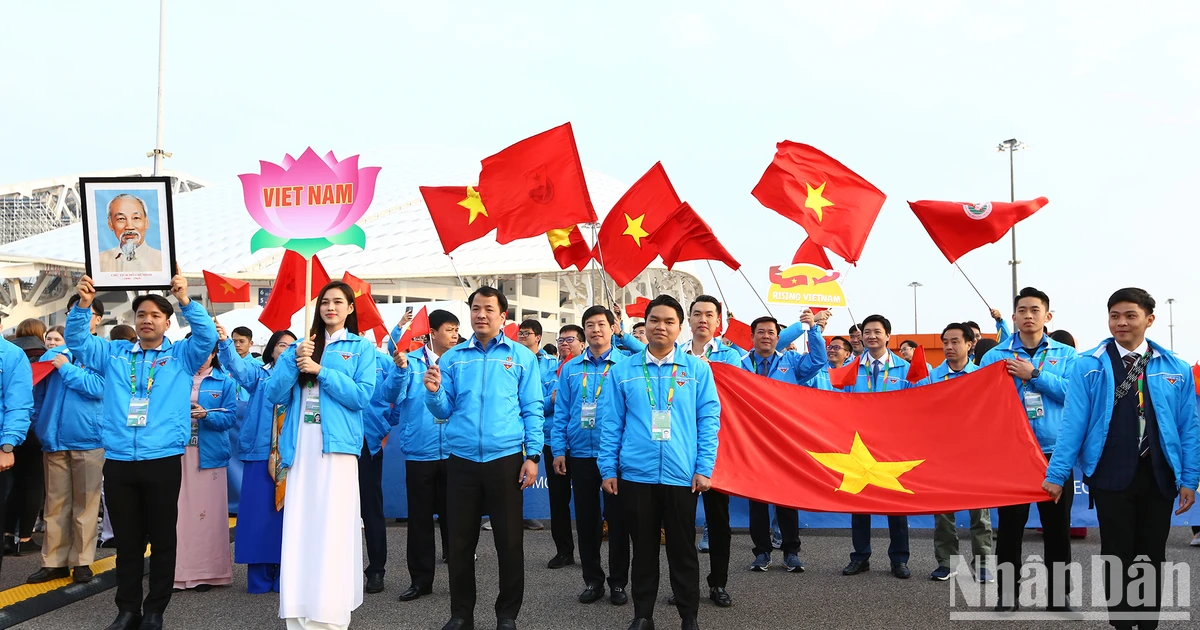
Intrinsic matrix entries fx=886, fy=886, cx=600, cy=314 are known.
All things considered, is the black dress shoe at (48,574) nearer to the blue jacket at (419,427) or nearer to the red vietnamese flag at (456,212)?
the blue jacket at (419,427)

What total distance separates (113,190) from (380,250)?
37.7 metres

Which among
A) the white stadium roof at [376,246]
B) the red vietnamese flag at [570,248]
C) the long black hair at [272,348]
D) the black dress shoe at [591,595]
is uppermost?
the white stadium roof at [376,246]

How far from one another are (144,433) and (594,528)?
2.96m

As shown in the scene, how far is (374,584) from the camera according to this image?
6.20 meters

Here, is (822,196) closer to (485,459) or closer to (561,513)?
(561,513)

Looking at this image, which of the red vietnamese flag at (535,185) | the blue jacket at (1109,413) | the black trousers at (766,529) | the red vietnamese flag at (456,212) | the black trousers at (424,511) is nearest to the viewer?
the blue jacket at (1109,413)

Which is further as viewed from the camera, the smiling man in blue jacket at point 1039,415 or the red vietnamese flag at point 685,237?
the red vietnamese flag at point 685,237

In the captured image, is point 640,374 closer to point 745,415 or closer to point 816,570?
point 745,415

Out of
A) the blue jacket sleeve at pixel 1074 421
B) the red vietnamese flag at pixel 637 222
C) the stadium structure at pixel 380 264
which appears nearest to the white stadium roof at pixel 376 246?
the stadium structure at pixel 380 264

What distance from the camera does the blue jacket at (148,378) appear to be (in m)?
5.04

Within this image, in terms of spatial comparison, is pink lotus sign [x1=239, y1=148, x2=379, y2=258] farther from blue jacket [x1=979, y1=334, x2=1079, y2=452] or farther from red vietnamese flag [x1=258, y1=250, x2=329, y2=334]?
blue jacket [x1=979, y1=334, x2=1079, y2=452]

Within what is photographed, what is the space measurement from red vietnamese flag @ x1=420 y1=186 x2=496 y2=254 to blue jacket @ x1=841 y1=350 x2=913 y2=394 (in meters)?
3.55

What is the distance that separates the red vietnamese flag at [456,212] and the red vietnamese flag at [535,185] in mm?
862

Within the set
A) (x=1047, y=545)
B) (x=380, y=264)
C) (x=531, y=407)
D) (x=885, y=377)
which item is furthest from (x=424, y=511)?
(x=380, y=264)
